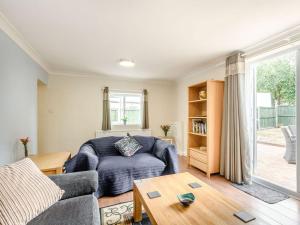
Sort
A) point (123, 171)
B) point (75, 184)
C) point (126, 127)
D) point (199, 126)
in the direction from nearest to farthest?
point (75, 184) → point (123, 171) → point (199, 126) → point (126, 127)

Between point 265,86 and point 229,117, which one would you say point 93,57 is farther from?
point 265,86

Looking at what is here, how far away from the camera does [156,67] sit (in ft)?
12.3

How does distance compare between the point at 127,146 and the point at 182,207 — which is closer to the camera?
the point at 182,207

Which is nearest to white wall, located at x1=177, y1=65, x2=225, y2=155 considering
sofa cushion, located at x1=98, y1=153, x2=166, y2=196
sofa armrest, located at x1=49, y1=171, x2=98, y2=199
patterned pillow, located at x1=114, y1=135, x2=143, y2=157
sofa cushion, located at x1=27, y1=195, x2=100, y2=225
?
patterned pillow, located at x1=114, y1=135, x2=143, y2=157

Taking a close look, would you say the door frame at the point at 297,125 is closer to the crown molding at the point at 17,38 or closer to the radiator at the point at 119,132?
the radiator at the point at 119,132

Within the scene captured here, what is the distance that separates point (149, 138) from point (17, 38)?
8.92 feet

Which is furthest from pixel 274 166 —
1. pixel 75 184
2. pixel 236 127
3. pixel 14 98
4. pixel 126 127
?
pixel 14 98

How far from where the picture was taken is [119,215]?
1888 mm

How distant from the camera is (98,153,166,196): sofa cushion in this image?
2342mm

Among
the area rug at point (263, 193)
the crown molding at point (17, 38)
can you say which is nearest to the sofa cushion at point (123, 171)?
the area rug at point (263, 193)

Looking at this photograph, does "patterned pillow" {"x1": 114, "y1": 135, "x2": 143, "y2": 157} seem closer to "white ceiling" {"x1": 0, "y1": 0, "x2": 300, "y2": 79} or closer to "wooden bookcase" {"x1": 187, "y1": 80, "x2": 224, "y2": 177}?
"wooden bookcase" {"x1": 187, "y1": 80, "x2": 224, "y2": 177}

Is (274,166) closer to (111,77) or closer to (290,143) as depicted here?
(290,143)

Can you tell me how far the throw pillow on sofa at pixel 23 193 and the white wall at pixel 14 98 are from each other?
85cm

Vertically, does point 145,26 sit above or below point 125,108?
above
